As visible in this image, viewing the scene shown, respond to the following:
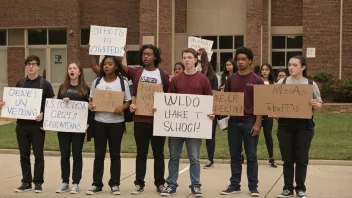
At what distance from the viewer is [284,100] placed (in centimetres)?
827

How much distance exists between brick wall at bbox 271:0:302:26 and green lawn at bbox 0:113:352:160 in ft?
36.3

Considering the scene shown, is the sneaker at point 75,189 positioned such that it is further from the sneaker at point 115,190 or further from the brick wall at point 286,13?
the brick wall at point 286,13

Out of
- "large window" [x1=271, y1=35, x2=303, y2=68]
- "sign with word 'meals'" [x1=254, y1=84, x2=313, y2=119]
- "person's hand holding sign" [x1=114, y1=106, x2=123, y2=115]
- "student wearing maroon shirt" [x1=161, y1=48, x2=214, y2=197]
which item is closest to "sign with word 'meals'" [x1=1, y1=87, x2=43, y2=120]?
"person's hand holding sign" [x1=114, y1=106, x2=123, y2=115]

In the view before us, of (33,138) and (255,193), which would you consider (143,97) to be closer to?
(33,138)

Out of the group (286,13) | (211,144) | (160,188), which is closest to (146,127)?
(160,188)

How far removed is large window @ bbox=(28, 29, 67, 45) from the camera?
109ft

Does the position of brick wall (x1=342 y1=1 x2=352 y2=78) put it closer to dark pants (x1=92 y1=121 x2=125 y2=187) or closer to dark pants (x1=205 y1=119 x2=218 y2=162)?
dark pants (x1=205 y1=119 x2=218 y2=162)

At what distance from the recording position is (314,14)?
90.8 feet

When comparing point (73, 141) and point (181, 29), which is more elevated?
point (181, 29)

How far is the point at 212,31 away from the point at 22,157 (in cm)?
2366

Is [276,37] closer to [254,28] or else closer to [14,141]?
[254,28]

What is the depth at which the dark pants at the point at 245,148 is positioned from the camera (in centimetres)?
845

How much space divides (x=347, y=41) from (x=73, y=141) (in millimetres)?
21800

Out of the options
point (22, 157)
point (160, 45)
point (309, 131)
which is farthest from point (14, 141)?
point (160, 45)
